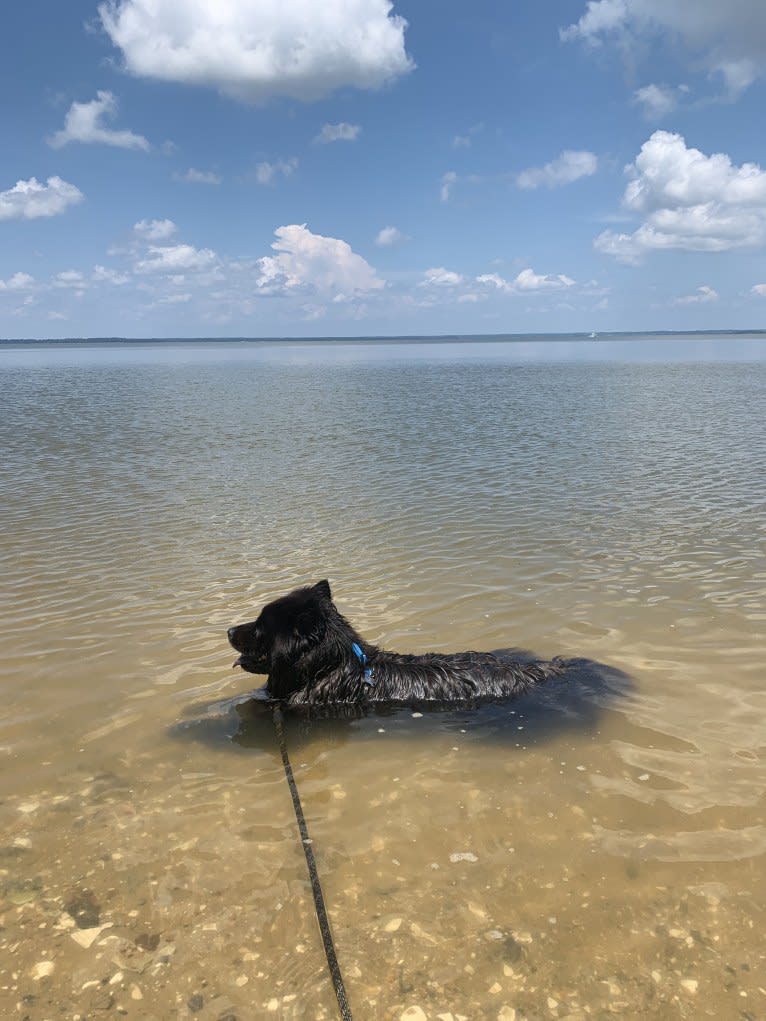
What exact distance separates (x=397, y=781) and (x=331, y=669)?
4.29ft

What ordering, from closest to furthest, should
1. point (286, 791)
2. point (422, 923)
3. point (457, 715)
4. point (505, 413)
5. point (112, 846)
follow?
point (422, 923), point (112, 846), point (286, 791), point (457, 715), point (505, 413)

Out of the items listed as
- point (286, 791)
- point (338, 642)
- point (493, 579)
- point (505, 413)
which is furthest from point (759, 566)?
point (505, 413)

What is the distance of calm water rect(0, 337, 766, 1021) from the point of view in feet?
10.8

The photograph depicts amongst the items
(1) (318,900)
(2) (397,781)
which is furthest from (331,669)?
(1) (318,900)

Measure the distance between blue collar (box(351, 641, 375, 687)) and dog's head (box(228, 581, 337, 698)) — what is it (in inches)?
12.3

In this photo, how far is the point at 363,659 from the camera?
589 centimetres

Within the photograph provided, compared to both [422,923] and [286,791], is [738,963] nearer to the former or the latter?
[422,923]

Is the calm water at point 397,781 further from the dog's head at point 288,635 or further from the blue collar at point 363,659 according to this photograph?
the dog's head at point 288,635

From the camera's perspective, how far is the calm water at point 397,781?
3289mm

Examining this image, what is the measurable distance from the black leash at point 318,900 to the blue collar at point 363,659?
982 mm

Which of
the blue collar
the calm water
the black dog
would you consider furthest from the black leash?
the blue collar

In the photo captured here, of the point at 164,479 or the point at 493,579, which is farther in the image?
the point at 164,479

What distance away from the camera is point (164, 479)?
52.2 ft

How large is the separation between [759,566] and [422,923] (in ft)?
25.8
